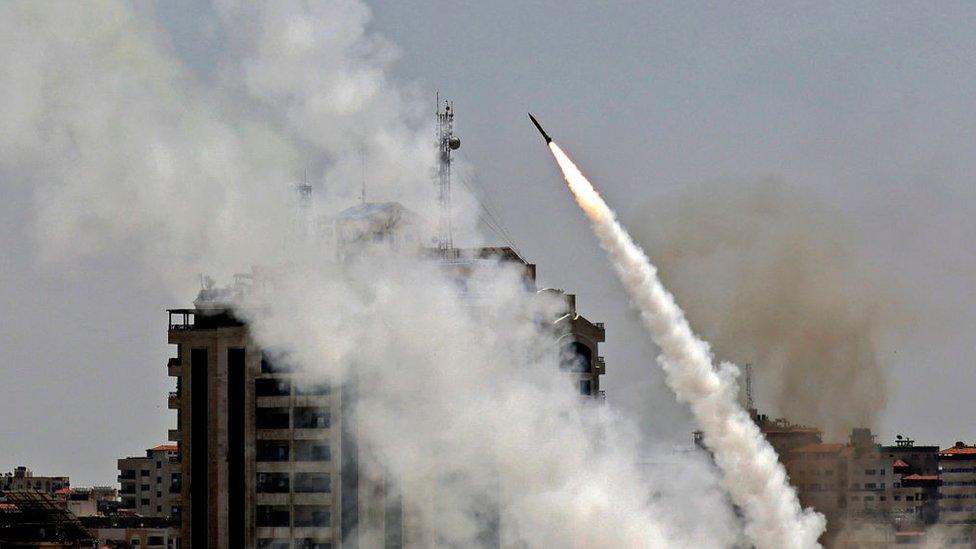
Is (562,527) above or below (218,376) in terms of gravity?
below

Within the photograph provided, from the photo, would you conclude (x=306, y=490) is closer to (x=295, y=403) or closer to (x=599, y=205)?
(x=295, y=403)

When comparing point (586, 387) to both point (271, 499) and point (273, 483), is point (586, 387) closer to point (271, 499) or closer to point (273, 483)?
point (273, 483)

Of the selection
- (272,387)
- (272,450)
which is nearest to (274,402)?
(272,387)

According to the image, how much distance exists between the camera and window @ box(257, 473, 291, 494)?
129m

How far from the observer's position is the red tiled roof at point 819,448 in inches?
5768

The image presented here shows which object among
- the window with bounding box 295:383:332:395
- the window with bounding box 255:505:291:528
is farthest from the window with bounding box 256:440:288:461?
the window with bounding box 295:383:332:395

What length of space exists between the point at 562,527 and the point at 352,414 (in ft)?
48.8

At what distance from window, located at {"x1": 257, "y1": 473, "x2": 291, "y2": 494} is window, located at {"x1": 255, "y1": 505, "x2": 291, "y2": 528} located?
98cm

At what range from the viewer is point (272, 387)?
130 metres

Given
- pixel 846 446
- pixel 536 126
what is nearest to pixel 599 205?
pixel 536 126

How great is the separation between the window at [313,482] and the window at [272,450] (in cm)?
158

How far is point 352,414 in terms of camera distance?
12681 centimetres

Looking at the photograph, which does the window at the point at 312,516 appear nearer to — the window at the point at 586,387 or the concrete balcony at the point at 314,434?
the concrete balcony at the point at 314,434

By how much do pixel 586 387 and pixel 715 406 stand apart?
110 ft
